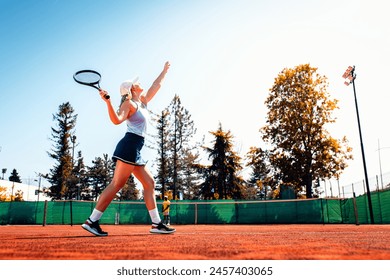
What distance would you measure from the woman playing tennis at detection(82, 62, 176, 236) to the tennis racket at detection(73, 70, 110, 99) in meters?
0.59

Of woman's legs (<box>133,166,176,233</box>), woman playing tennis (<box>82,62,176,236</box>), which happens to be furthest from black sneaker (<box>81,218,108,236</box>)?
woman's legs (<box>133,166,176,233</box>)

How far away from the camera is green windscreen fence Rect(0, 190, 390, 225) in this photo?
21.4 meters

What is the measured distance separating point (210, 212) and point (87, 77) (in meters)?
19.9

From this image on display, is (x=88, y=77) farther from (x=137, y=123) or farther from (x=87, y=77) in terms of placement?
(x=137, y=123)

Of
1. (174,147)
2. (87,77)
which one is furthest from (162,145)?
(87,77)

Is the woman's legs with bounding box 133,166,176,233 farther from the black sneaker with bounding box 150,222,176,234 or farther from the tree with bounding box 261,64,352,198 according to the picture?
the tree with bounding box 261,64,352,198

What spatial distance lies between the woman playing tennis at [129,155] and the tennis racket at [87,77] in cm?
59

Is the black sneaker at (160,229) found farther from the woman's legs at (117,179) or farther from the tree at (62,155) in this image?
the tree at (62,155)

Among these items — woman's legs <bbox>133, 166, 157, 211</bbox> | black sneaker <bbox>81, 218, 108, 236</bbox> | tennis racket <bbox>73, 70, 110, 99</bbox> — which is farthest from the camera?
tennis racket <bbox>73, 70, 110, 99</bbox>

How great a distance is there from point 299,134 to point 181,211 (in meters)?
10.6

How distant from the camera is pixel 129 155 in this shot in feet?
14.1
